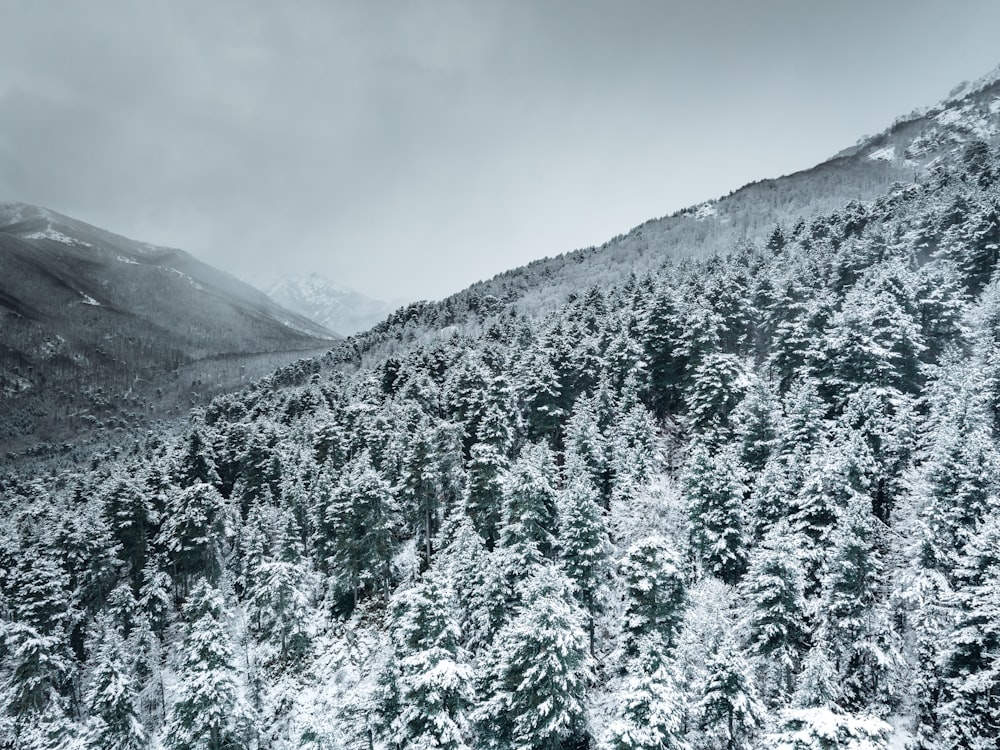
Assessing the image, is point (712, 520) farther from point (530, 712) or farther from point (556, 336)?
point (556, 336)

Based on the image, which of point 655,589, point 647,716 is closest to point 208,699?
point 647,716

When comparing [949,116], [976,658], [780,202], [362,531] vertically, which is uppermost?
[949,116]

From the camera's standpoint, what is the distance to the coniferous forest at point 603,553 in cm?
2184

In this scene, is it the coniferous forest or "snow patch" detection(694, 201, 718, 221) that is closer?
the coniferous forest

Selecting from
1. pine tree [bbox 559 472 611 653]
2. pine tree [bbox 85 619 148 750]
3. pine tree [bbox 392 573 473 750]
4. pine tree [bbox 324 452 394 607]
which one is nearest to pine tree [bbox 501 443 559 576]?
pine tree [bbox 559 472 611 653]

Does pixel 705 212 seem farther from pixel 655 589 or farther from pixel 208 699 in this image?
pixel 208 699

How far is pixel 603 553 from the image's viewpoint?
2988cm

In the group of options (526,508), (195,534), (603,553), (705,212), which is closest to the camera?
(603,553)

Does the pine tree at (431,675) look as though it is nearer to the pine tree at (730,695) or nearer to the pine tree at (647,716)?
the pine tree at (647,716)

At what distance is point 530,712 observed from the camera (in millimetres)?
21766

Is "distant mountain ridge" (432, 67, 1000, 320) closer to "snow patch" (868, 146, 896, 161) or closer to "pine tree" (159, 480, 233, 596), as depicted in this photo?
"snow patch" (868, 146, 896, 161)

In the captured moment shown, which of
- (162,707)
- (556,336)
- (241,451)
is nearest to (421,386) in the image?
(556,336)

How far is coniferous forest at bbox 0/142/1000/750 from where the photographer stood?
71.7 feet

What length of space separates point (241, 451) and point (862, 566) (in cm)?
6700
